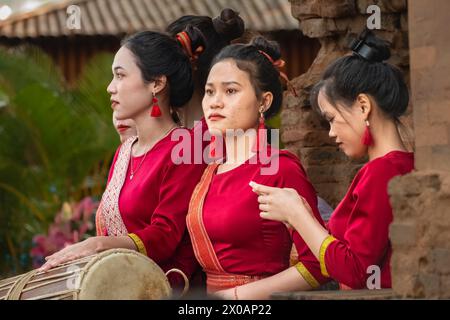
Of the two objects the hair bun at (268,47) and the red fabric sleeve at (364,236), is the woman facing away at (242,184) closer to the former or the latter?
the hair bun at (268,47)

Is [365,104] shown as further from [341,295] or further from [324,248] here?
[341,295]

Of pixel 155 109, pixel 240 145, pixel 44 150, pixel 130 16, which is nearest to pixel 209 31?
pixel 155 109

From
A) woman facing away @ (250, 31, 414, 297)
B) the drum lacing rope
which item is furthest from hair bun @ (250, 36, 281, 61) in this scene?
the drum lacing rope

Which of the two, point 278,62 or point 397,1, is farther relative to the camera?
point 397,1

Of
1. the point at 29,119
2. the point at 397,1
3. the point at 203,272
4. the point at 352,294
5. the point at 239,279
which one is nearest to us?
the point at 352,294

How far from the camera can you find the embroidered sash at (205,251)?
17.8 ft

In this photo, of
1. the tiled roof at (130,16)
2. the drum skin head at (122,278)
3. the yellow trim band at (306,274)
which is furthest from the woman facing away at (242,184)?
the tiled roof at (130,16)

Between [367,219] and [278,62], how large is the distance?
3.45ft

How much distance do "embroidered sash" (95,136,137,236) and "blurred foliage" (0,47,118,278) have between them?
7047 mm

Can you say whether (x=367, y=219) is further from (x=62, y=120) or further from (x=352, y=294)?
(x=62, y=120)

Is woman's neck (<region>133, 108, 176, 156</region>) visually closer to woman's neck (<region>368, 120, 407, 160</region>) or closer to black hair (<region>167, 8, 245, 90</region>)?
black hair (<region>167, 8, 245, 90</region>)

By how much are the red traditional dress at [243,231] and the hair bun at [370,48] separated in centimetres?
57
